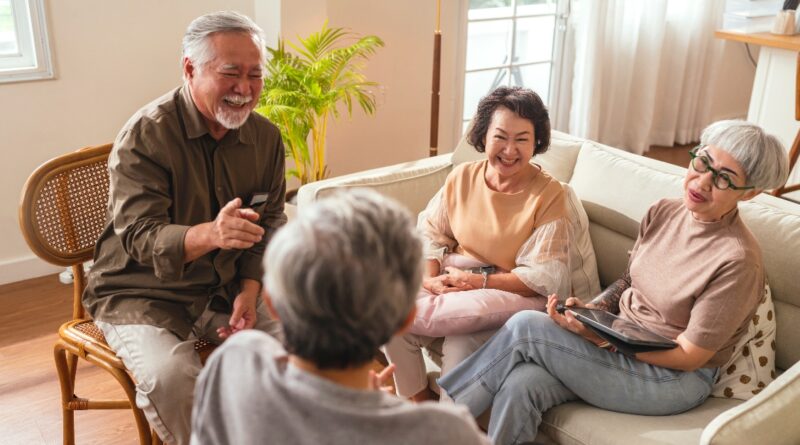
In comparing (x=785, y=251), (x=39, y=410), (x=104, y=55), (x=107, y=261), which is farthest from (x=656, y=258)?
(x=104, y=55)

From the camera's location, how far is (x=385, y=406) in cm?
101

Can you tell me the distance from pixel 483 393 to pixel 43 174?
130 cm

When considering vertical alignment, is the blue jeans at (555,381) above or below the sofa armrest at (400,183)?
below

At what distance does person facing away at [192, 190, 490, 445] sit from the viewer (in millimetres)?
975

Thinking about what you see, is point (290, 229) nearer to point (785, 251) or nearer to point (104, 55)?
point (785, 251)

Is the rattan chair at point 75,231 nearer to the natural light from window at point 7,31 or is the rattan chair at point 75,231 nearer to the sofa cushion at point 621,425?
the sofa cushion at point 621,425

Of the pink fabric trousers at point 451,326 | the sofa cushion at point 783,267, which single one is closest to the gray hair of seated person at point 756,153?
the sofa cushion at point 783,267

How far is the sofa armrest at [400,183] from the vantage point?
2.75 meters

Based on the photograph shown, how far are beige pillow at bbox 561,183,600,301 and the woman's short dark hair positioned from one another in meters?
0.17

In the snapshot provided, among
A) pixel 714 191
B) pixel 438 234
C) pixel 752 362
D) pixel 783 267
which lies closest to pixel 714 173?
pixel 714 191

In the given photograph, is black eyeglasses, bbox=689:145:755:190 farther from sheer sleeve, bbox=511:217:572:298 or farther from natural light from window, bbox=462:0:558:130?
natural light from window, bbox=462:0:558:130

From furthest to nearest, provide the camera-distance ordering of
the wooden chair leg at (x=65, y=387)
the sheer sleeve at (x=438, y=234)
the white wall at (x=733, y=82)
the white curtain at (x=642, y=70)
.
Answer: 1. the white wall at (x=733, y=82)
2. the white curtain at (x=642, y=70)
3. the sheer sleeve at (x=438, y=234)
4. the wooden chair leg at (x=65, y=387)

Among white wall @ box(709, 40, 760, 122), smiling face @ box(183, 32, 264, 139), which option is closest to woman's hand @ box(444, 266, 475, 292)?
smiling face @ box(183, 32, 264, 139)

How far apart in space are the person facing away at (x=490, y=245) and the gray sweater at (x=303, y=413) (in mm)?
1190
